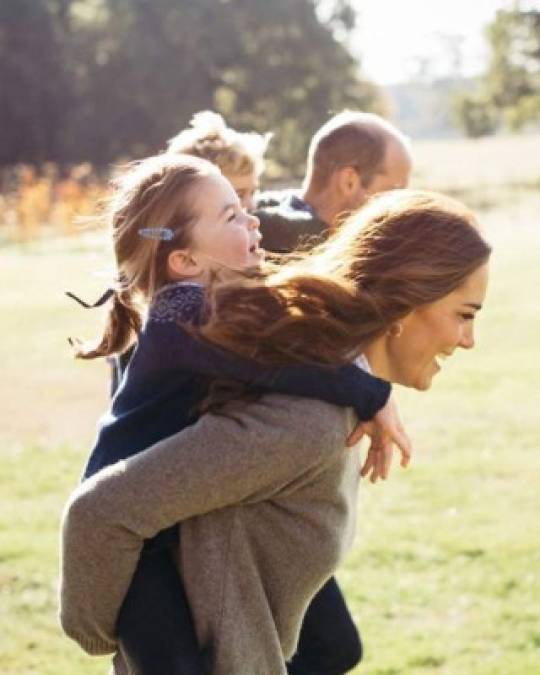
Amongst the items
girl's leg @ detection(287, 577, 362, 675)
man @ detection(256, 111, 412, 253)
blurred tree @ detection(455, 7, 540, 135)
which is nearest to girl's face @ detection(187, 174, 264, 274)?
girl's leg @ detection(287, 577, 362, 675)

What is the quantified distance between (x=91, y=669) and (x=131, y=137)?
135 feet

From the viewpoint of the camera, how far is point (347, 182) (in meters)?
4.23

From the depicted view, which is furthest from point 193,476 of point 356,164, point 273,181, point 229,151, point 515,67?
point 515,67

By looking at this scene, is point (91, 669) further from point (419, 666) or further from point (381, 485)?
point (381, 485)

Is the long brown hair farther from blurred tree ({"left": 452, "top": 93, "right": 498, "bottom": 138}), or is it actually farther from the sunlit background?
blurred tree ({"left": 452, "top": 93, "right": 498, "bottom": 138})

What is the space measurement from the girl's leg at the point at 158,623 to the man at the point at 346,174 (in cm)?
196

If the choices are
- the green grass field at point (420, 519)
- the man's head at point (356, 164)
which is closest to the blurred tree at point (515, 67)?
the green grass field at point (420, 519)

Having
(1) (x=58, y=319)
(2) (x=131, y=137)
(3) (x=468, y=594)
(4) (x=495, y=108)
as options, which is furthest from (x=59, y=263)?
(4) (x=495, y=108)

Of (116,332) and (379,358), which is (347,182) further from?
(379,358)

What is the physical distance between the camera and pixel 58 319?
14109 millimetres

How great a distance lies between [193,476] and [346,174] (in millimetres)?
2248

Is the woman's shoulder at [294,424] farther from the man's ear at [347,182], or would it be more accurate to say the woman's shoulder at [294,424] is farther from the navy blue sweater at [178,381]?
the man's ear at [347,182]

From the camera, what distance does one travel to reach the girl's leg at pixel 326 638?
10.6 ft

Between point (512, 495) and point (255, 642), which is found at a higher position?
point (255, 642)
